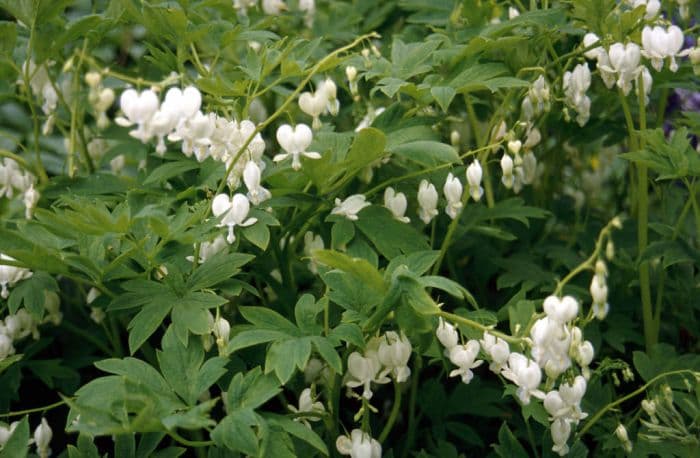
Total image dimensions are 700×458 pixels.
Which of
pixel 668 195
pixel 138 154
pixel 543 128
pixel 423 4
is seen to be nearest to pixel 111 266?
pixel 138 154

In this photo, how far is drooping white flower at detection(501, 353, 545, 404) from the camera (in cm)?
185

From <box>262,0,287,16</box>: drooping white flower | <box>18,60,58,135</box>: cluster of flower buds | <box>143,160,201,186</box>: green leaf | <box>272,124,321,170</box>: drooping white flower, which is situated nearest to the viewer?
<box>272,124,321,170</box>: drooping white flower

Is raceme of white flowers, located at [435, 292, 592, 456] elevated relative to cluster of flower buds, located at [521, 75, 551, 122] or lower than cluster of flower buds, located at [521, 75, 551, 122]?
lower

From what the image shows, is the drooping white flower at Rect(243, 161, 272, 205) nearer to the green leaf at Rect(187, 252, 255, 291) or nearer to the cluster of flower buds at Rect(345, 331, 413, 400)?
the green leaf at Rect(187, 252, 255, 291)

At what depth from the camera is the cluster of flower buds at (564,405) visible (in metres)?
1.91

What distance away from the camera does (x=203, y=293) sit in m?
2.01

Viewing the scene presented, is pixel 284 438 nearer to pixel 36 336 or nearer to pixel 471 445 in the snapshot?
pixel 36 336

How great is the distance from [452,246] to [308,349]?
115 centimetres

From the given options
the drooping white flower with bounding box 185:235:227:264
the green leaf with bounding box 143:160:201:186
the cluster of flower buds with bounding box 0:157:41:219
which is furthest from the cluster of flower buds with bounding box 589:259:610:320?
the cluster of flower buds with bounding box 0:157:41:219

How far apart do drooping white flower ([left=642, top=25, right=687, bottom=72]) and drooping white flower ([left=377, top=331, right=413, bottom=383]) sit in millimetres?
999

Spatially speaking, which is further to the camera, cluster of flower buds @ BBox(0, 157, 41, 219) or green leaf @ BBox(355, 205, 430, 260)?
cluster of flower buds @ BBox(0, 157, 41, 219)

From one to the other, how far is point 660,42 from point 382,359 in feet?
3.56

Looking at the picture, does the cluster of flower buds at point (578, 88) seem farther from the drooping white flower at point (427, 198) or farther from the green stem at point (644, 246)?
the drooping white flower at point (427, 198)

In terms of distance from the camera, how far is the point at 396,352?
1960 millimetres
